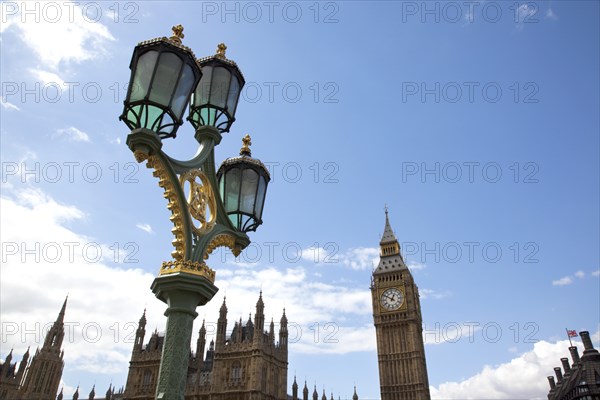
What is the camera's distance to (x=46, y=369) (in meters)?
76.4

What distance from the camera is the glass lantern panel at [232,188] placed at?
21.9 feet

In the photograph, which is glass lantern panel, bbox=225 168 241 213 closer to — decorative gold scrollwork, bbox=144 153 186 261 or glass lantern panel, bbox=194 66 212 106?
glass lantern panel, bbox=194 66 212 106

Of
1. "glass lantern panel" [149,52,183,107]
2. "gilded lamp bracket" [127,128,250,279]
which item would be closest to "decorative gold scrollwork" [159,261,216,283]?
"gilded lamp bracket" [127,128,250,279]

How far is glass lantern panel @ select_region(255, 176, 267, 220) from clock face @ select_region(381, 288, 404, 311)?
68183 mm

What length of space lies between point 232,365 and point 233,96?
4965cm

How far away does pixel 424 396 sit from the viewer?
63.9 m

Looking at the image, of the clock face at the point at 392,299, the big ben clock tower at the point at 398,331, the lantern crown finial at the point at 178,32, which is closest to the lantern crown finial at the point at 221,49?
the lantern crown finial at the point at 178,32

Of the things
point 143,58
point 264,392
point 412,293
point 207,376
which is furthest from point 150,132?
point 412,293

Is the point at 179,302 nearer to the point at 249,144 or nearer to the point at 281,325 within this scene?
the point at 249,144

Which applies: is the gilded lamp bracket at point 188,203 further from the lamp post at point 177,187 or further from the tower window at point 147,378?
the tower window at point 147,378

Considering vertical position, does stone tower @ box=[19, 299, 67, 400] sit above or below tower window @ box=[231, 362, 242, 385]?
above

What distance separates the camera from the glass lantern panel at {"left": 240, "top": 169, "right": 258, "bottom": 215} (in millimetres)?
6637

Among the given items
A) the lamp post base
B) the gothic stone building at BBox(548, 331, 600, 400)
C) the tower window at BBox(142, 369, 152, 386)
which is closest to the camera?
the lamp post base

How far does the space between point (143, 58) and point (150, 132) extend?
112 centimetres
